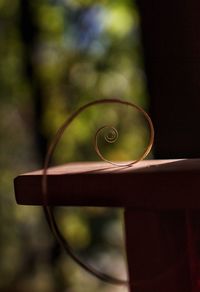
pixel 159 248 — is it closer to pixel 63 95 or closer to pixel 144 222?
pixel 144 222

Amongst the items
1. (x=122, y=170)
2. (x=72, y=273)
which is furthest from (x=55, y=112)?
(x=122, y=170)

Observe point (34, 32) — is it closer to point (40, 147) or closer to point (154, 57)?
point (40, 147)

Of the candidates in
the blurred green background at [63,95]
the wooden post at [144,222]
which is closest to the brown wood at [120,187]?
the wooden post at [144,222]

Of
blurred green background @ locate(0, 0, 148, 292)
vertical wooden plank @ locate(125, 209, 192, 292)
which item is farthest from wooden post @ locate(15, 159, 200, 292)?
blurred green background @ locate(0, 0, 148, 292)

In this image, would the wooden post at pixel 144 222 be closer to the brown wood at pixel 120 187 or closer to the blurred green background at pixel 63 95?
the brown wood at pixel 120 187

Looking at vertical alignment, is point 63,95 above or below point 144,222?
above

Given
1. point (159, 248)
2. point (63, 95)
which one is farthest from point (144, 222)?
point (63, 95)

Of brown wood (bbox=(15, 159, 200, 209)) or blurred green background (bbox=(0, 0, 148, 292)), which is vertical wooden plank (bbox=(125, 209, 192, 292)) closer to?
brown wood (bbox=(15, 159, 200, 209))
